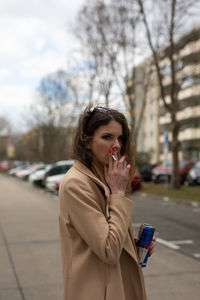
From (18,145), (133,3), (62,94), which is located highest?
(133,3)

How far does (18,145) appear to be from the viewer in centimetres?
9556

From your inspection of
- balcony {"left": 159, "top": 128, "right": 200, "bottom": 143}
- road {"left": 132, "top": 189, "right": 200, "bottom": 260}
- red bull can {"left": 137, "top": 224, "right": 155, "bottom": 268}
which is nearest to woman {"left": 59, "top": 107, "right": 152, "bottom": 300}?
red bull can {"left": 137, "top": 224, "right": 155, "bottom": 268}

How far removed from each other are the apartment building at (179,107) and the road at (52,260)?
408 inches

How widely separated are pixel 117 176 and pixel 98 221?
224 mm

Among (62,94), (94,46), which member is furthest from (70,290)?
(62,94)

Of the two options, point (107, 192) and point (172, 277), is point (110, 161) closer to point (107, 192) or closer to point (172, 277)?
point (107, 192)

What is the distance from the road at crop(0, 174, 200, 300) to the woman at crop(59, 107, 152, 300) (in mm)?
3156

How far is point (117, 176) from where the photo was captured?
192 centimetres

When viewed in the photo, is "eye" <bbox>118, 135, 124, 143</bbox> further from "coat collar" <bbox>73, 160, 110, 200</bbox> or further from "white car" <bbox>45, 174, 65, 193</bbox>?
"white car" <bbox>45, 174, 65, 193</bbox>

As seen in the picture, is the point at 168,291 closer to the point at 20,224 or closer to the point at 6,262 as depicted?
the point at 6,262

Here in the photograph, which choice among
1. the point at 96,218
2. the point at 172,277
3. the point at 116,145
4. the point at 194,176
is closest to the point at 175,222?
the point at 172,277

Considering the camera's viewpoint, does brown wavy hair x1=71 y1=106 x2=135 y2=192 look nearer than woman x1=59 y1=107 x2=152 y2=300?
No

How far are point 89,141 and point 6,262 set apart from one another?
504 centimetres

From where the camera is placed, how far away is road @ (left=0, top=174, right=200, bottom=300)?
201 inches
